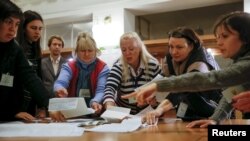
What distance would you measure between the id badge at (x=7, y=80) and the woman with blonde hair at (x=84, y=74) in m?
0.37

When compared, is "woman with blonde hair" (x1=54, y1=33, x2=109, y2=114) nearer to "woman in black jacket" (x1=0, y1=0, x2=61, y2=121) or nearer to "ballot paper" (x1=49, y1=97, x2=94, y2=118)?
"woman in black jacket" (x1=0, y1=0, x2=61, y2=121)

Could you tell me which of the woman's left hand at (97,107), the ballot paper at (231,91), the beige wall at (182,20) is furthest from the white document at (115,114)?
the beige wall at (182,20)

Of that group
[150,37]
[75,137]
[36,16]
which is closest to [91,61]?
[36,16]

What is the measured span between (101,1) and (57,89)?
3.45 meters

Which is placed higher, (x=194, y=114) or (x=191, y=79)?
(x=191, y=79)

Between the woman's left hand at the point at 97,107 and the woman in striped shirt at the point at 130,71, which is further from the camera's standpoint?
the woman in striped shirt at the point at 130,71

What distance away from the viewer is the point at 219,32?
4.30ft

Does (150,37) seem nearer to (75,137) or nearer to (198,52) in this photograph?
(198,52)

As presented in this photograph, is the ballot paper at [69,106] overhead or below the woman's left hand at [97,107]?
overhead

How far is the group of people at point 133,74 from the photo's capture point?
1102 mm

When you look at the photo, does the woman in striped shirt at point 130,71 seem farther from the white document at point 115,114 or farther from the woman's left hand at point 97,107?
the white document at point 115,114

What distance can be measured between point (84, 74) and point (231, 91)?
3.22 ft

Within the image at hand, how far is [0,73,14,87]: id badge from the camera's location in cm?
149

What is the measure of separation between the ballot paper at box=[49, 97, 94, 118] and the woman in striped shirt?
409mm
